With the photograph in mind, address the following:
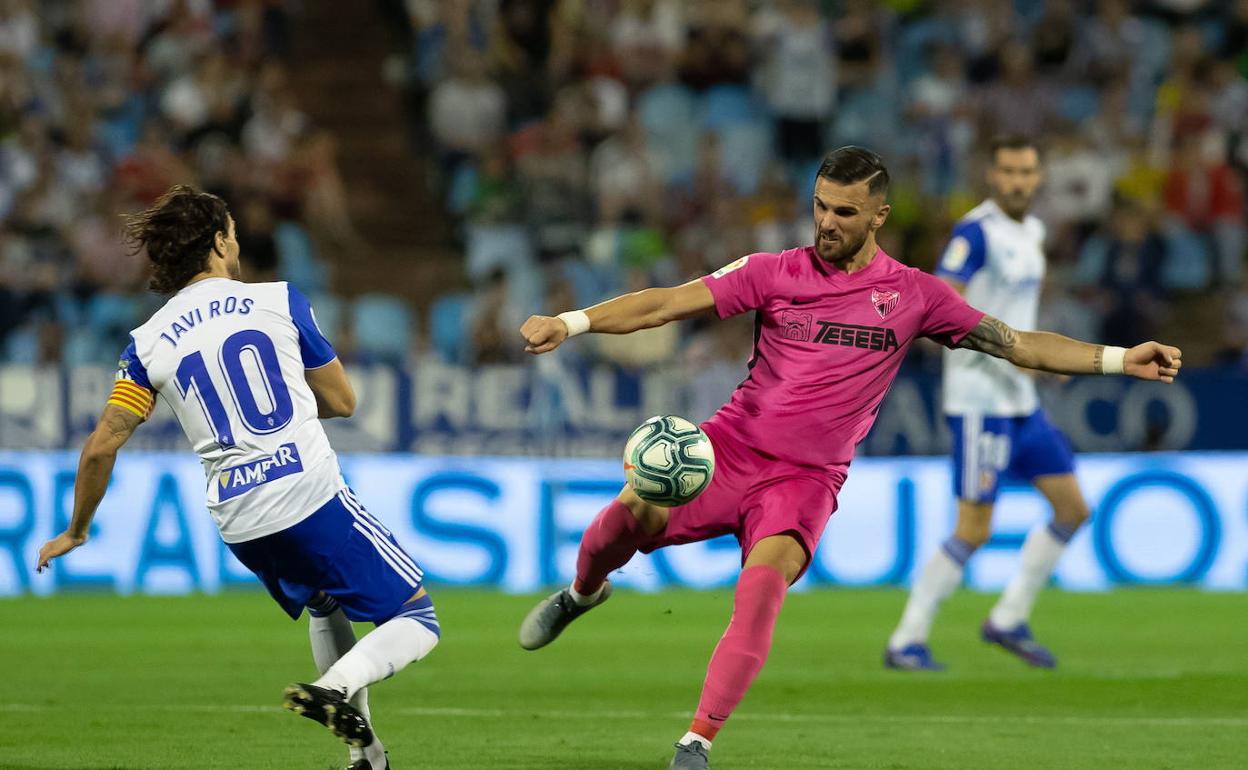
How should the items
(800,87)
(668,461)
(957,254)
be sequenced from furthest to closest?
(800,87) < (957,254) < (668,461)

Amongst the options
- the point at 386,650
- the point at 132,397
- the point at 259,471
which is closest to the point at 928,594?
the point at 386,650

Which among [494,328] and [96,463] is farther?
[494,328]

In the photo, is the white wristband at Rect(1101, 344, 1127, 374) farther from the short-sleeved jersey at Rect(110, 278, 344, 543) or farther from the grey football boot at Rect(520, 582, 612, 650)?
the short-sleeved jersey at Rect(110, 278, 344, 543)

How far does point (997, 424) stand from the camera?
9.80 metres

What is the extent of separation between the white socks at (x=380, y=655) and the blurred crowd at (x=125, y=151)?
33.8 feet

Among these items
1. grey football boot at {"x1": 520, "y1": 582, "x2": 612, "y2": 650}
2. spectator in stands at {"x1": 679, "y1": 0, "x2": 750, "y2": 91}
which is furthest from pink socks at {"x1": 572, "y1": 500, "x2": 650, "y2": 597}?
spectator in stands at {"x1": 679, "y1": 0, "x2": 750, "y2": 91}

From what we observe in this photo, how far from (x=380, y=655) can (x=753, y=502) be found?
1484mm

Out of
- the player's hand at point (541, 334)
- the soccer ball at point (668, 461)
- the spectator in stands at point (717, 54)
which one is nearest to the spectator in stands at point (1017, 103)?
the spectator in stands at point (717, 54)

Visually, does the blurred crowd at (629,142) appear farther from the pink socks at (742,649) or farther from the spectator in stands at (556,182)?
the pink socks at (742,649)

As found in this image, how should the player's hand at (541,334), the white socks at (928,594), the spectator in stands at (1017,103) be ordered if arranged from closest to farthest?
the player's hand at (541,334) → the white socks at (928,594) → the spectator in stands at (1017,103)

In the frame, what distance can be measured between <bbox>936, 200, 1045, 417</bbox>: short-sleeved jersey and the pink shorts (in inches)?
124

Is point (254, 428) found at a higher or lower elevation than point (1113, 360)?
lower

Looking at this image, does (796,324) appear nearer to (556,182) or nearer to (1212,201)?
(556,182)

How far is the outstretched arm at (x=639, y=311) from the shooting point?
249 inches
